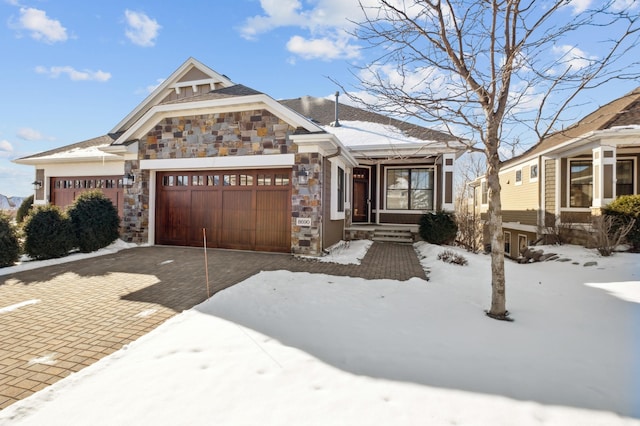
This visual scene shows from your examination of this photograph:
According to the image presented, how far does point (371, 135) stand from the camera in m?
11.9

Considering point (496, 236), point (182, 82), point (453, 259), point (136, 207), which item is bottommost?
point (453, 259)

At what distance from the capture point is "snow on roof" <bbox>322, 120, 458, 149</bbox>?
10.5 metres

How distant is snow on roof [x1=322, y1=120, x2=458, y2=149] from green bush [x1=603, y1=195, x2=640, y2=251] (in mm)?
4961

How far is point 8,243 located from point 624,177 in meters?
18.2

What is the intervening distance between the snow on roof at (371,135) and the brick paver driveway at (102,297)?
4.18 m

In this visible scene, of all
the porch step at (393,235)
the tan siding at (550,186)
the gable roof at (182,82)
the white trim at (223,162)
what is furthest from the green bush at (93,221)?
the tan siding at (550,186)

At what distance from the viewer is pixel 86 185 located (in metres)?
11.2

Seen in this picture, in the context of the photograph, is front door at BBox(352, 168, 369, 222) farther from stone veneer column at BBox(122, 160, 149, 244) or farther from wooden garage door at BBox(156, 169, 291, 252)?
stone veneer column at BBox(122, 160, 149, 244)

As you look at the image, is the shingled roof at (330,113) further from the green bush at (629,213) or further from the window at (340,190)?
the green bush at (629,213)

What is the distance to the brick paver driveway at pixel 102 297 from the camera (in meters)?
2.71

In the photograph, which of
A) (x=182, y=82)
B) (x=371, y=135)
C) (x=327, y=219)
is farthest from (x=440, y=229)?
(x=182, y=82)

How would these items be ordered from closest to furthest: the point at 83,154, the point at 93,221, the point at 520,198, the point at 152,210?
the point at 93,221 < the point at 152,210 < the point at 83,154 < the point at 520,198

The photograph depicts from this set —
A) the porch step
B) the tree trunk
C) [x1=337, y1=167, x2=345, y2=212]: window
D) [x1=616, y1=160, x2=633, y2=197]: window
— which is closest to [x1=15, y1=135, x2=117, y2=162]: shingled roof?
[x1=337, y1=167, x2=345, y2=212]: window

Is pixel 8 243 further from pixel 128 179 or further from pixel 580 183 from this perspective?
pixel 580 183
